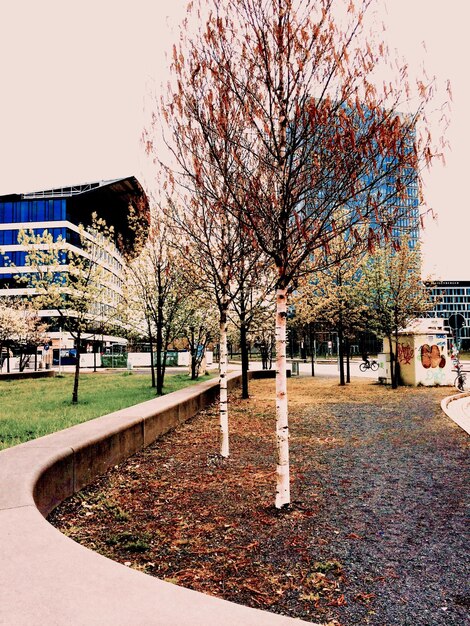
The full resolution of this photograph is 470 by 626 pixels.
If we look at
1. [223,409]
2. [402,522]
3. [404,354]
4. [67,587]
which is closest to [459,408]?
[404,354]

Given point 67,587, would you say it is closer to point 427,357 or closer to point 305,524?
point 305,524

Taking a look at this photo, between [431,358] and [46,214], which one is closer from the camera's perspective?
[431,358]

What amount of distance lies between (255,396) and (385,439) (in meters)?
9.49

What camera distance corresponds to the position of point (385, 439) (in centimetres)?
1004

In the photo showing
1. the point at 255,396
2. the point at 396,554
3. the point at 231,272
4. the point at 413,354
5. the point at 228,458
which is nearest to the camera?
the point at 396,554

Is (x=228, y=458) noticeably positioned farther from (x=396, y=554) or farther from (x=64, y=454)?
(x=396, y=554)

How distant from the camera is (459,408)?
15.2m

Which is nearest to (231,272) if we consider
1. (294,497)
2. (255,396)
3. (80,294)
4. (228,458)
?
(228,458)

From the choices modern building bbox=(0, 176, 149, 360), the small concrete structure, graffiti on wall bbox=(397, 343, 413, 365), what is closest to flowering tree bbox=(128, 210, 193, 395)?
graffiti on wall bbox=(397, 343, 413, 365)

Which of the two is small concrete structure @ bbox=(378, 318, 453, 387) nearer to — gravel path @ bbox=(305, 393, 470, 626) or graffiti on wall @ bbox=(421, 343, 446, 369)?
graffiti on wall @ bbox=(421, 343, 446, 369)

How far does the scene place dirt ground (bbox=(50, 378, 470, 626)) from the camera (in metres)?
3.75

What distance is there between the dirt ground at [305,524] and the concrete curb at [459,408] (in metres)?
2.42

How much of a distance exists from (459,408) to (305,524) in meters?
11.5

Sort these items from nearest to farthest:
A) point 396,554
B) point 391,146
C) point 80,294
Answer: point 396,554 → point 391,146 → point 80,294
